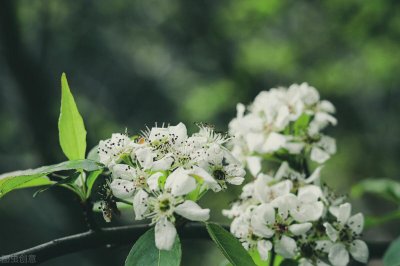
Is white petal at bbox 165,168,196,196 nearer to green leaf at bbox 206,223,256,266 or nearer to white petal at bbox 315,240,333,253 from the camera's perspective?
green leaf at bbox 206,223,256,266

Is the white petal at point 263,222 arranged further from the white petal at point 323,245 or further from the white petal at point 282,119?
the white petal at point 282,119

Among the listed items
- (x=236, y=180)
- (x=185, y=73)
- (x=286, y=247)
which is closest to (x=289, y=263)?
(x=286, y=247)

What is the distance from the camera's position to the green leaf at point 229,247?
3.92ft

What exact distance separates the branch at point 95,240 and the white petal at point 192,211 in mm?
139

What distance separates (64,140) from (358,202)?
10.2 meters

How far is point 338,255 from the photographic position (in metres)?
1.58

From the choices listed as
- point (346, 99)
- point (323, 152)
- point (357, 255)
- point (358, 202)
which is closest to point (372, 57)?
point (346, 99)

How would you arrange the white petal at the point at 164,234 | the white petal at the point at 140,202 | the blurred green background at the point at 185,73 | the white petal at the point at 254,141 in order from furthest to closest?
the blurred green background at the point at 185,73, the white petal at the point at 254,141, the white petal at the point at 140,202, the white petal at the point at 164,234

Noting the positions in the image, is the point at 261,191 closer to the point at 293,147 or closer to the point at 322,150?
the point at 293,147

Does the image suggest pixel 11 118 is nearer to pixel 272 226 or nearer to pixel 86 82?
pixel 86 82

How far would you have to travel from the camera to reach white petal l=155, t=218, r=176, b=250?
1.16m

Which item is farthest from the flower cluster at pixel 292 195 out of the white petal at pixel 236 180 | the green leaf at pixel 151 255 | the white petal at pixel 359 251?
the green leaf at pixel 151 255

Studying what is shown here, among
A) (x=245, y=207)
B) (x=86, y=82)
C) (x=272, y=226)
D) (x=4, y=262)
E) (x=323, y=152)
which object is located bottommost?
(x=4, y=262)

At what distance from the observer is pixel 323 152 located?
206cm
